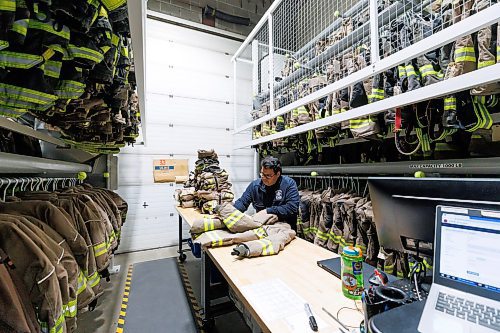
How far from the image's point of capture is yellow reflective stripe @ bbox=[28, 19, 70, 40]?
62 cm

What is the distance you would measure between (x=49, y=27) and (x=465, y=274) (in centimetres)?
139

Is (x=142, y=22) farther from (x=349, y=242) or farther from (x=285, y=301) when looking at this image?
(x=349, y=242)

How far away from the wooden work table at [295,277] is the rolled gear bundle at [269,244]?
0.03 meters

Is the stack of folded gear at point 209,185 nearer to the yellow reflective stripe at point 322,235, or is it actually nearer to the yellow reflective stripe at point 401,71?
the yellow reflective stripe at point 322,235

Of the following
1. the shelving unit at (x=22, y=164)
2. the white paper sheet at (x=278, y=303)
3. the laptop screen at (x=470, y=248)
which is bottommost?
the white paper sheet at (x=278, y=303)

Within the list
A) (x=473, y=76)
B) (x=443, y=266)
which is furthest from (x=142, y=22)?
(x=473, y=76)

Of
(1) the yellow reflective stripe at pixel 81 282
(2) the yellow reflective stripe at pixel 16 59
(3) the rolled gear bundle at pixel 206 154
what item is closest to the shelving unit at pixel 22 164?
(1) the yellow reflective stripe at pixel 81 282

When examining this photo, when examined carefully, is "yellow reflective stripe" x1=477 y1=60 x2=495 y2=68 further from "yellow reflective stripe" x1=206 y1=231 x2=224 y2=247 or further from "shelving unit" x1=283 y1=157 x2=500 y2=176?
"yellow reflective stripe" x1=206 y1=231 x2=224 y2=247

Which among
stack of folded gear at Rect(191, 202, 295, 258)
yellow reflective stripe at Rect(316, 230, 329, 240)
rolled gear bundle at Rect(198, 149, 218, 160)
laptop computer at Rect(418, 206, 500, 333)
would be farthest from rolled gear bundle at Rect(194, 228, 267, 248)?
rolled gear bundle at Rect(198, 149, 218, 160)

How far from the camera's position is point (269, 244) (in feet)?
5.31

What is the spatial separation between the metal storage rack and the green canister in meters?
1.05

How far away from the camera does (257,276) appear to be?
129 centimetres

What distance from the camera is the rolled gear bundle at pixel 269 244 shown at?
4.99ft

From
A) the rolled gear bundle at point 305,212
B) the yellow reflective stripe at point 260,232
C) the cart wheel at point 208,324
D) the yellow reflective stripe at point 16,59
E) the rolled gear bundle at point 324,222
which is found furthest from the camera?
the rolled gear bundle at point 305,212
